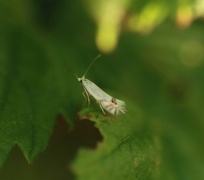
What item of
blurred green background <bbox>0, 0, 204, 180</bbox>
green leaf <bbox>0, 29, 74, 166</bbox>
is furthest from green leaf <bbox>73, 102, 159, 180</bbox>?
green leaf <bbox>0, 29, 74, 166</bbox>

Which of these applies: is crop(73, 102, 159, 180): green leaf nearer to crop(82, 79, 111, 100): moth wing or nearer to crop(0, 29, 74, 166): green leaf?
crop(82, 79, 111, 100): moth wing

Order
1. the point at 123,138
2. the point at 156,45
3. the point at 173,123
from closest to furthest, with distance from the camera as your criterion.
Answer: the point at 123,138 → the point at 173,123 → the point at 156,45

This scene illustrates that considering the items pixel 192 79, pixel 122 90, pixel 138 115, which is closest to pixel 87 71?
pixel 122 90

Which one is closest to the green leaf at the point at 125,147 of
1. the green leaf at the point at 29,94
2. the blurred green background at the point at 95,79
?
the blurred green background at the point at 95,79

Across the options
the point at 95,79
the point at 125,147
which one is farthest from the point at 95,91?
the point at 95,79

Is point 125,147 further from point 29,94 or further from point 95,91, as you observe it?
point 29,94

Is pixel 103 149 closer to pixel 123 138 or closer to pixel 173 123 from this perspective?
pixel 123 138
